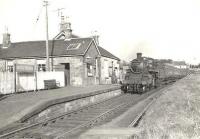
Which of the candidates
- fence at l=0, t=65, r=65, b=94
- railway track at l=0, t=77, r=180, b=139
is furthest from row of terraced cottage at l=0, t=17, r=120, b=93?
railway track at l=0, t=77, r=180, b=139

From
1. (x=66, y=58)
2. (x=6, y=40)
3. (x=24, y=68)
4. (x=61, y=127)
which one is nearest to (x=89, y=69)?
(x=66, y=58)

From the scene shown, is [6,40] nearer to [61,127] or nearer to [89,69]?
[89,69]

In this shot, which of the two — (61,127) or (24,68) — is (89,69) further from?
(61,127)

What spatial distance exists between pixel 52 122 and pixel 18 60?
81.9ft

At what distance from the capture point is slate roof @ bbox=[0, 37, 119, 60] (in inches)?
1375

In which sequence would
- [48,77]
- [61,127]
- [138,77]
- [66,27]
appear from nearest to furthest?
1. [61,127]
2. [138,77]
3. [48,77]
4. [66,27]

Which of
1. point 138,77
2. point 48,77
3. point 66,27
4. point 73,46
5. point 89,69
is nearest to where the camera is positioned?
point 138,77

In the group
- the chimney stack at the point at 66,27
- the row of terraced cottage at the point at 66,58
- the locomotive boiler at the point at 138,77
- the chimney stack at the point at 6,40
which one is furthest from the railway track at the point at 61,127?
the chimney stack at the point at 6,40

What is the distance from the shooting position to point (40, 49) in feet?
121

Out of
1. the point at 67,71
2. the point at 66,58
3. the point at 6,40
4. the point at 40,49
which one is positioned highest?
the point at 6,40

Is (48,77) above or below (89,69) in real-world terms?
below

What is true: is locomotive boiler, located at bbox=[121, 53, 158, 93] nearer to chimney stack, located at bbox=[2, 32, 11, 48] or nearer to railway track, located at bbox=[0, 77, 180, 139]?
railway track, located at bbox=[0, 77, 180, 139]

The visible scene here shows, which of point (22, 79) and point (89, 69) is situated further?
point (89, 69)

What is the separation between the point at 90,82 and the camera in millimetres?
35656
